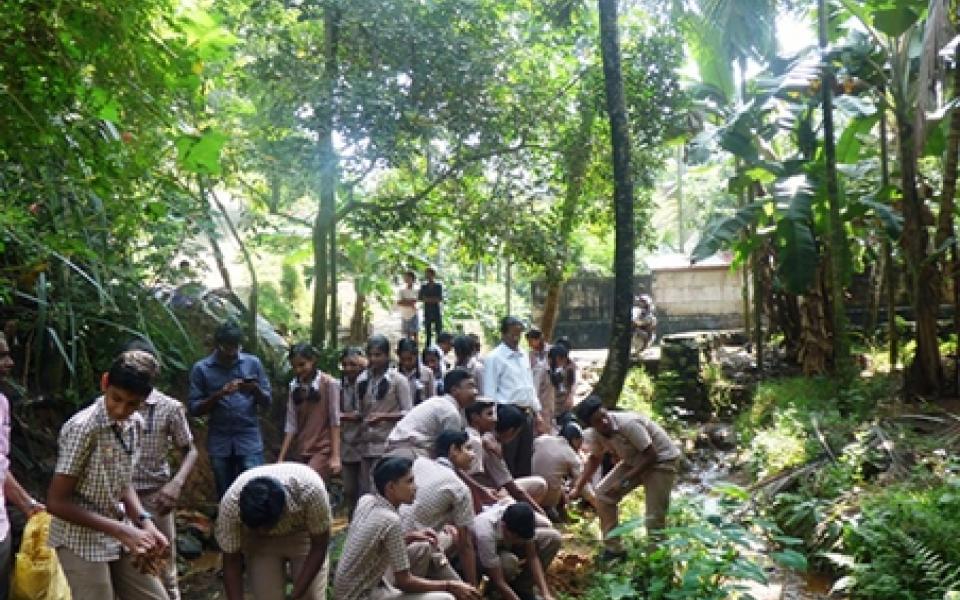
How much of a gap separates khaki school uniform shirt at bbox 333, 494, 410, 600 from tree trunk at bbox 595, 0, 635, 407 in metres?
5.53

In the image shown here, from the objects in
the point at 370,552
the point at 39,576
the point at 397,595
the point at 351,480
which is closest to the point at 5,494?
the point at 39,576

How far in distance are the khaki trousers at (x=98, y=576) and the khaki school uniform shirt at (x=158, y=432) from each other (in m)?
0.85

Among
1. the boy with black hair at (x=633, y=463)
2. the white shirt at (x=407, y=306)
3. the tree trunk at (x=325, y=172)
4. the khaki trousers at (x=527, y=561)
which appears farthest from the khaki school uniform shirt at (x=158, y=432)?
the white shirt at (x=407, y=306)

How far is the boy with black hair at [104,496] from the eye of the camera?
3.50m

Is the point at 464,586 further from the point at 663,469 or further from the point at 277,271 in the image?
the point at 277,271

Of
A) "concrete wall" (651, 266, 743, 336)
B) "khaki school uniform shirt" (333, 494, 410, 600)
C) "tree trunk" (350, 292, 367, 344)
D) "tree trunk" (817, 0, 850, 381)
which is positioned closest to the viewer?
"khaki school uniform shirt" (333, 494, 410, 600)

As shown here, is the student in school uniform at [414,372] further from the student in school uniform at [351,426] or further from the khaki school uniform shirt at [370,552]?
the khaki school uniform shirt at [370,552]

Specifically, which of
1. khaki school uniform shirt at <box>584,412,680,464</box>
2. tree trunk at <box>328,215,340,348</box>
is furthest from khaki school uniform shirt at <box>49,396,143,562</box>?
tree trunk at <box>328,215,340,348</box>

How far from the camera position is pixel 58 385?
6.97 meters

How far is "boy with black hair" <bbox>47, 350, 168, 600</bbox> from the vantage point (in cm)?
350

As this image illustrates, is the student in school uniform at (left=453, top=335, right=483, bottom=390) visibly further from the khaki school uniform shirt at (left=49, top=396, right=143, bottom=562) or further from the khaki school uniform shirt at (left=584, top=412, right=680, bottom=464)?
the khaki school uniform shirt at (left=49, top=396, right=143, bottom=562)

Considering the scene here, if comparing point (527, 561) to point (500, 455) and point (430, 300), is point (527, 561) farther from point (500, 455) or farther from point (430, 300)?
point (430, 300)

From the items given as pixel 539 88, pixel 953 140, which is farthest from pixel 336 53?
pixel 953 140

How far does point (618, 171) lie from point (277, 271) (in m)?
10.5
